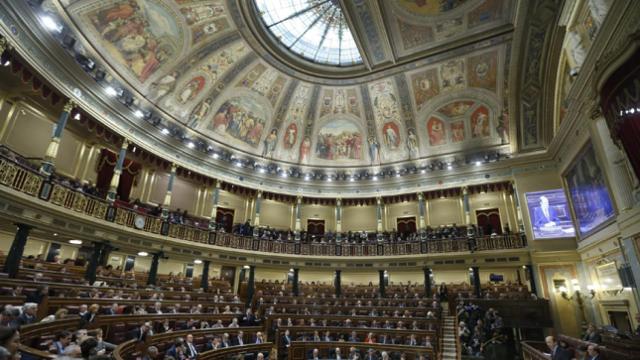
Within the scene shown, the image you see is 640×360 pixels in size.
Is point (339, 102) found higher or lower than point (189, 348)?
higher

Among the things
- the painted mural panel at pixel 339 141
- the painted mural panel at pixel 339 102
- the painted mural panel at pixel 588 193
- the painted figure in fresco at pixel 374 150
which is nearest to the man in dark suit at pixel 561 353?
the painted mural panel at pixel 588 193

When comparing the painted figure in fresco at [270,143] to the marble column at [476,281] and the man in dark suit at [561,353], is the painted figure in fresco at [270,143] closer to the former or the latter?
the marble column at [476,281]

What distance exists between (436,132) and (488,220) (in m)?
6.46

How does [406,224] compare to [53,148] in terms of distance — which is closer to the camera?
[53,148]

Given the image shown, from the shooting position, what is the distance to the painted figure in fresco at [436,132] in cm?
1989

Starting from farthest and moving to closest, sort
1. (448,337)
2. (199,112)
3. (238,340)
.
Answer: (199,112) < (448,337) < (238,340)

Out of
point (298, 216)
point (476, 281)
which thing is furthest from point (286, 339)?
point (298, 216)

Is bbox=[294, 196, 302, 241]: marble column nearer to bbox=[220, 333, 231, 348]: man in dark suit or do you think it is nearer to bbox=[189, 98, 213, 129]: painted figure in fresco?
bbox=[189, 98, 213, 129]: painted figure in fresco

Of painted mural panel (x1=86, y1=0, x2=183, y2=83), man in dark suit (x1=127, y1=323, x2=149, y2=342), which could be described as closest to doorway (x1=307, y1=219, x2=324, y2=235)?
painted mural panel (x1=86, y1=0, x2=183, y2=83)

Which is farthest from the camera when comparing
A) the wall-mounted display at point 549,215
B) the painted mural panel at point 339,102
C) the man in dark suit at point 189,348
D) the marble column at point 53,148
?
the painted mural panel at point 339,102

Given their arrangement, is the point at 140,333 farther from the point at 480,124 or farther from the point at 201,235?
the point at 480,124

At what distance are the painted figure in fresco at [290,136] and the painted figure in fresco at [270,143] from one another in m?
0.80

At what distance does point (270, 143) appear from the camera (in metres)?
21.0

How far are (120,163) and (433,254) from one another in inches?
638
